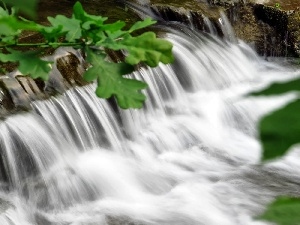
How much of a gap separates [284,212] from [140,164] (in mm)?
5365

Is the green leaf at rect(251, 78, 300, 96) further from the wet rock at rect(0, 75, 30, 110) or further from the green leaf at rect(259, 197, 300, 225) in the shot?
the wet rock at rect(0, 75, 30, 110)

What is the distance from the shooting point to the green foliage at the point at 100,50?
1.15 meters

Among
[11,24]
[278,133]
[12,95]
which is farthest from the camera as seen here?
Result: [12,95]

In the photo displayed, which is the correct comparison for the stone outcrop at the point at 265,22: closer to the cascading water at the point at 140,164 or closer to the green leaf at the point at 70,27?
the cascading water at the point at 140,164

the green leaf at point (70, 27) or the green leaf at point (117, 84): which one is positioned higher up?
the green leaf at point (70, 27)

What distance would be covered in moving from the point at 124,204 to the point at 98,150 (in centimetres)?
87

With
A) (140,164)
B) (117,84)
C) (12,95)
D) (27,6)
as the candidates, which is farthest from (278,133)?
(140,164)

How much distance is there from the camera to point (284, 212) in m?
0.48

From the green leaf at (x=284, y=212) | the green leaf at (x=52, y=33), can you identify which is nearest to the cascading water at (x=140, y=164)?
the green leaf at (x=52, y=33)

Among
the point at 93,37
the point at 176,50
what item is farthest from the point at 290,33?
the point at 93,37

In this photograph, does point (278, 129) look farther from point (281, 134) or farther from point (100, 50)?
point (100, 50)

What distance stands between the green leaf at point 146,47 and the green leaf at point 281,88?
0.75 metres

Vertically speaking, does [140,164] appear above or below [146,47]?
below

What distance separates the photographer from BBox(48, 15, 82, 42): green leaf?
4.07 feet
